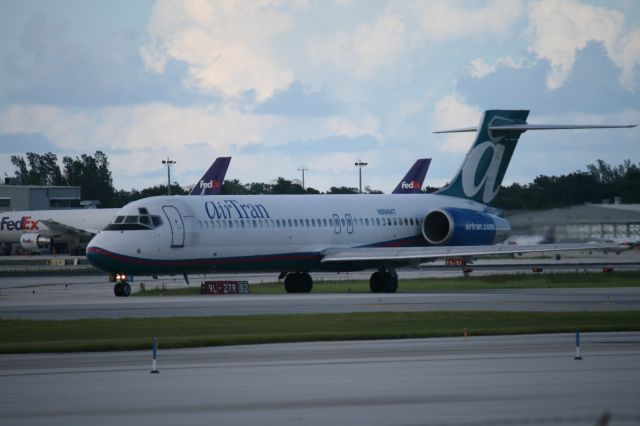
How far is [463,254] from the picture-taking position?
163 feet

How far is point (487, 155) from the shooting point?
192 feet

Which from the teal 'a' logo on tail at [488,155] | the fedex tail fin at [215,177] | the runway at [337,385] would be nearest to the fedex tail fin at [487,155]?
the teal 'a' logo on tail at [488,155]

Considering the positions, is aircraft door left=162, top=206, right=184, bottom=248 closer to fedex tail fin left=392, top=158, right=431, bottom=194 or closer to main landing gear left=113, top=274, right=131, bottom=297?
main landing gear left=113, top=274, right=131, bottom=297

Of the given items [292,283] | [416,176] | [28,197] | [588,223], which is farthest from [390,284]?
[28,197]

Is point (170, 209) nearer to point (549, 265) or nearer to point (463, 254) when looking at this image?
point (463, 254)

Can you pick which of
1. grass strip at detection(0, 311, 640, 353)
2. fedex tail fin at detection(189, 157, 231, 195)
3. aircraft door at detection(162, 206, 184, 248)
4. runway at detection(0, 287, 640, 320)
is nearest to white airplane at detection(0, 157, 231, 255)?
fedex tail fin at detection(189, 157, 231, 195)

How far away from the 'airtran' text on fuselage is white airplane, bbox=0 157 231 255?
63364 millimetres

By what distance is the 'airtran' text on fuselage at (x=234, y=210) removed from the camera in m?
49.6

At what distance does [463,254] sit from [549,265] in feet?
119

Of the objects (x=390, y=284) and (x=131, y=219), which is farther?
(x=390, y=284)

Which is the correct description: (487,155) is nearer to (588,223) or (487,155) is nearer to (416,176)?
(588,223)

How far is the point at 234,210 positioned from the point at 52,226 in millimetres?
70366

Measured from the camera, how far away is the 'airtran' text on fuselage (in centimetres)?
4956

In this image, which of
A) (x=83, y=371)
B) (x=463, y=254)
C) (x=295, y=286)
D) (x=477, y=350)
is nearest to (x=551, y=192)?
(x=463, y=254)
